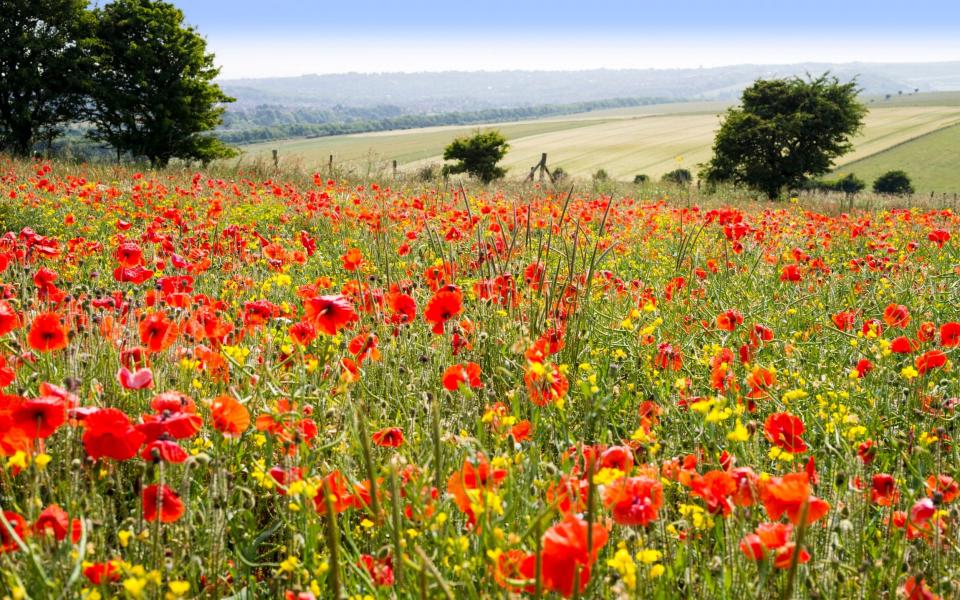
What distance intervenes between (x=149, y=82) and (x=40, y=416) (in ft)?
111

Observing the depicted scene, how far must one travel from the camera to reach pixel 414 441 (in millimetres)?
2348

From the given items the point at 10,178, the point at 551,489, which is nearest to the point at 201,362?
the point at 551,489

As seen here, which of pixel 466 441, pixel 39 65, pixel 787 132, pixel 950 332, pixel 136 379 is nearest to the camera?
pixel 466 441

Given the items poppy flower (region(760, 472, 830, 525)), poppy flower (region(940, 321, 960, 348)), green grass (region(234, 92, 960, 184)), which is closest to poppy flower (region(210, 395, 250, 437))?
poppy flower (region(760, 472, 830, 525))

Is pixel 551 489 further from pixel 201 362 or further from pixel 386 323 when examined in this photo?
pixel 386 323

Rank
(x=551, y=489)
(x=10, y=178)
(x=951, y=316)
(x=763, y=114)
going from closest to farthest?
(x=551, y=489) < (x=951, y=316) < (x=10, y=178) < (x=763, y=114)

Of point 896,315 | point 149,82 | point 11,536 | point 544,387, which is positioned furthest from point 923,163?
point 11,536

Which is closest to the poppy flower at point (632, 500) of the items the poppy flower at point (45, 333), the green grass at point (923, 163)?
the poppy flower at point (45, 333)

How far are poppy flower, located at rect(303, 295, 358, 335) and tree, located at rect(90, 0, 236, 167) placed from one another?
3147cm

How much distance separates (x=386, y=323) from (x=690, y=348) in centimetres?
156

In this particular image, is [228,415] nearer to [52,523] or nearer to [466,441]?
[52,523]

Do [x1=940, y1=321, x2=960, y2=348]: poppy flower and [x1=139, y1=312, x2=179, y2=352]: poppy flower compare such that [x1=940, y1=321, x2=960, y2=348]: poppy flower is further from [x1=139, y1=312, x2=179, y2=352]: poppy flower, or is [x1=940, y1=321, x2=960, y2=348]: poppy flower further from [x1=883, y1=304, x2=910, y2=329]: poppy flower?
[x1=139, y1=312, x2=179, y2=352]: poppy flower

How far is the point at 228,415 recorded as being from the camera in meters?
1.67

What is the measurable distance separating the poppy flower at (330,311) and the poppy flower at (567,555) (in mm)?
1191
